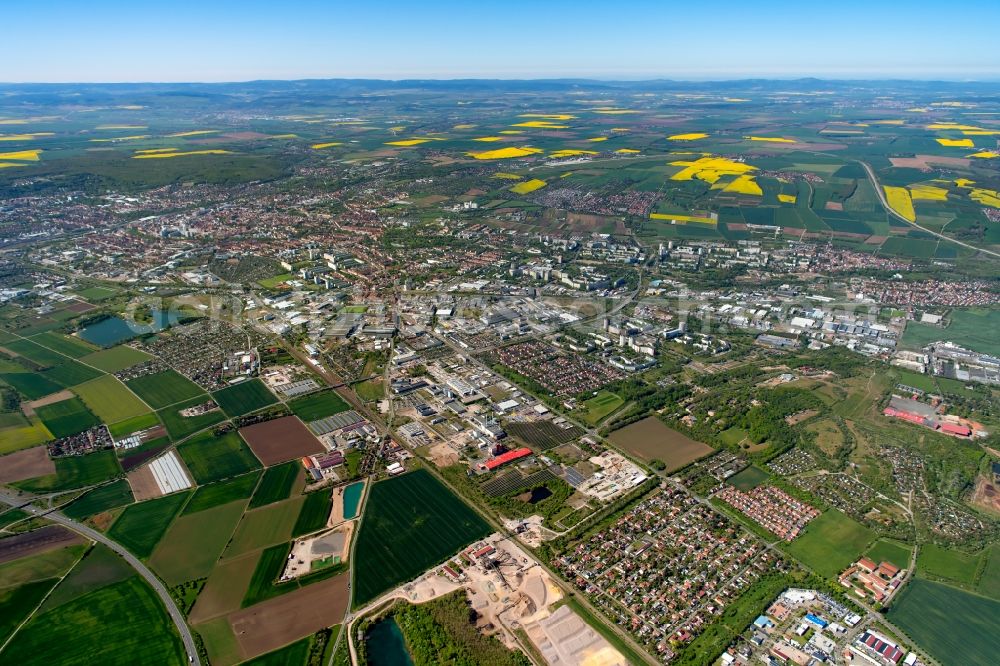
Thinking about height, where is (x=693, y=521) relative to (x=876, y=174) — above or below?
below

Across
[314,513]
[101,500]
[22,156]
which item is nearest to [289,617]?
[314,513]

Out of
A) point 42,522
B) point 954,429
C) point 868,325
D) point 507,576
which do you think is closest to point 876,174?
point 868,325

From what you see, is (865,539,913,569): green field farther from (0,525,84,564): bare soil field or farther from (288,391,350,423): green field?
(0,525,84,564): bare soil field

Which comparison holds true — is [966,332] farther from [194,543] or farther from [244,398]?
[194,543]

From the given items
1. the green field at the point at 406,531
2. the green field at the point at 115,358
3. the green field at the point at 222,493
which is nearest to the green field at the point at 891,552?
the green field at the point at 406,531

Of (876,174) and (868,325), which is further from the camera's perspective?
(876,174)

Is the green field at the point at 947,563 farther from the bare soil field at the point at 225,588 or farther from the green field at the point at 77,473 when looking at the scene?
the green field at the point at 77,473

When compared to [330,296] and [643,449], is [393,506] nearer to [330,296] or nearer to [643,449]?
[643,449]
